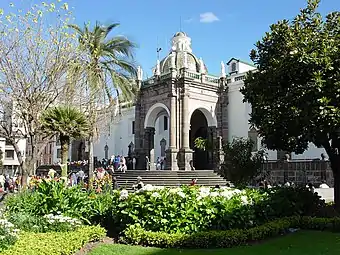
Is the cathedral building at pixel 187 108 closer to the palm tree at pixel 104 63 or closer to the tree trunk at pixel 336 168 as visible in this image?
the palm tree at pixel 104 63

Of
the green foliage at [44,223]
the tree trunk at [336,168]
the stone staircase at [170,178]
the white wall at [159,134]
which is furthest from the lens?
the white wall at [159,134]

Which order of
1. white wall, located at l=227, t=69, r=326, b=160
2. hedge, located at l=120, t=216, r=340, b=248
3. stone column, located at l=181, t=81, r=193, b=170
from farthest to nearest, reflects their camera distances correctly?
1. white wall, located at l=227, t=69, r=326, b=160
2. stone column, located at l=181, t=81, r=193, b=170
3. hedge, located at l=120, t=216, r=340, b=248

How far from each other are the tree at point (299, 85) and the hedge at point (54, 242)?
19.6ft

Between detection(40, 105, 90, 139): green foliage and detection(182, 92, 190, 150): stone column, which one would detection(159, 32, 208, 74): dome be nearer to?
detection(182, 92, 190, 150): stone column

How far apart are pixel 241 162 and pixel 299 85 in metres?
5.81

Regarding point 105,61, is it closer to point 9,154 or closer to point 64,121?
point 64,121

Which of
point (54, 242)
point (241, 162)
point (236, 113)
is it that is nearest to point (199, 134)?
point (236, 113)

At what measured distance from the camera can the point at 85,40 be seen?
62.9ft

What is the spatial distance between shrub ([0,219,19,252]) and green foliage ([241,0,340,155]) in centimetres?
730

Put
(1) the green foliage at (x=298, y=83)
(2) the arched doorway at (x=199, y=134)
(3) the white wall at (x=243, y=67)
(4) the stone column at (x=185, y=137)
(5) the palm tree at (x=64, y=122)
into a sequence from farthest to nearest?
(3) the white wall at (x=243, y=67), (2) the arched doorway at (x=199, y=134), (4) the stone column at (x=185, y=137), (5) the palm tree at (x=64, y=122), (1) the green foliage at (x=298, y=83)

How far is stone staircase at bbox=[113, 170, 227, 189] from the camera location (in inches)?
900

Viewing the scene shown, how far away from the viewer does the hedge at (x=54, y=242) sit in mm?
6230

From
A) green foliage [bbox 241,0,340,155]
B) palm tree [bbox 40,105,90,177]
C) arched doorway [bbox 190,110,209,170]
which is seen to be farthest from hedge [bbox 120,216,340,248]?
arched doorway [bbox 190,110,209,170]

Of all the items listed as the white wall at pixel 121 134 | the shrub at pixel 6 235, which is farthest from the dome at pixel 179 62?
the shrub at pixel 6 235
